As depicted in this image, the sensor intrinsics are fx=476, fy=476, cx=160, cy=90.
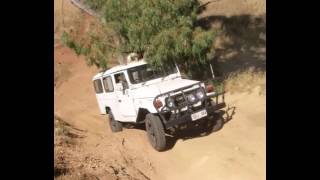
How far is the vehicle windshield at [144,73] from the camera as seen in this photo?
435 inches

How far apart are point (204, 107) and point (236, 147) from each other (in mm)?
1113

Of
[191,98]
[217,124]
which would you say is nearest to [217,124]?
[217,124]

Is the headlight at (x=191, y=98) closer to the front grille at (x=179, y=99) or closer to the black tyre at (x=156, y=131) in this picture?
the front grille at (x=179, y=99)

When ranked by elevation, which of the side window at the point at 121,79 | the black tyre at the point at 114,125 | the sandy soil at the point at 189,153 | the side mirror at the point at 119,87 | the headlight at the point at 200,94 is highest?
the side window at the point at 121,79

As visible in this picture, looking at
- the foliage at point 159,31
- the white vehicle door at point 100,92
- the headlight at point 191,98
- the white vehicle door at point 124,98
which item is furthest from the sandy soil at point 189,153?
the foliage at point 159,31

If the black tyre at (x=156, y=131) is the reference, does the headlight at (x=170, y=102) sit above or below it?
above

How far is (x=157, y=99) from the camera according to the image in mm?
9734

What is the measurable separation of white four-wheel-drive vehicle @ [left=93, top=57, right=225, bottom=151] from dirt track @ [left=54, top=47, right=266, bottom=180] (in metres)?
0.42

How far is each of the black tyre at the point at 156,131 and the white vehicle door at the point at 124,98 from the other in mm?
837

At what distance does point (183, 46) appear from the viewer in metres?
11.6

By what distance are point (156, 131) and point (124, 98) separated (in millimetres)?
1719
